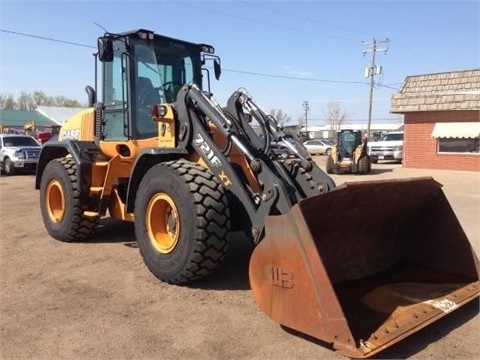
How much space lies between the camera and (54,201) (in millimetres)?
7578

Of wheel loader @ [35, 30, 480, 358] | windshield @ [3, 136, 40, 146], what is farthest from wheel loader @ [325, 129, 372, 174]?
wheel loader @ [35, 30, 480, 358]

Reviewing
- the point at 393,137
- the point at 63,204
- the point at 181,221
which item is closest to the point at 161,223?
the point at 181,221

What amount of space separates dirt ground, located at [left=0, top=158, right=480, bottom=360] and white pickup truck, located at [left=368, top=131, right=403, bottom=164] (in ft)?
74.2

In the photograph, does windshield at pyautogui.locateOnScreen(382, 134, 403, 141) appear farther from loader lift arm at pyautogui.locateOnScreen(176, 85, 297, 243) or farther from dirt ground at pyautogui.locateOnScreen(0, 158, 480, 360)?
loader lift arm at pyautogui.locateOnScreen(176, 85, 297, 243)

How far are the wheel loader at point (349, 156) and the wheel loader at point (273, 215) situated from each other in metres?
14.6

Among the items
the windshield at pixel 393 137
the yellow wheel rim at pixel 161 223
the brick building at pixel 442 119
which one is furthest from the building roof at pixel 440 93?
the yellow wheel rim at pixel 161 223

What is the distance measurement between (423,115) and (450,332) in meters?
19.5

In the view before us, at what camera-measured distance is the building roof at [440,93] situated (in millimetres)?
20750

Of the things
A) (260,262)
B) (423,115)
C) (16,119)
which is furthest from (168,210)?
(16,119)

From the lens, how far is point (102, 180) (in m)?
6.87

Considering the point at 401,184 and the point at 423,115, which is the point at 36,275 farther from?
the point at 423,115

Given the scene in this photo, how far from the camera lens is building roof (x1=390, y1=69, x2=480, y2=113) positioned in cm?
2075

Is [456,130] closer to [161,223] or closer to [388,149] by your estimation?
[388,149]

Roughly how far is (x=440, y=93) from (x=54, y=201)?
61.7 feet
